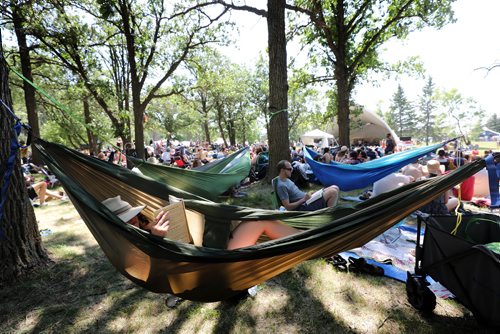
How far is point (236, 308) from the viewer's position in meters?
1.85

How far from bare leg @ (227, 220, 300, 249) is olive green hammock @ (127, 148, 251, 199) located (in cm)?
179

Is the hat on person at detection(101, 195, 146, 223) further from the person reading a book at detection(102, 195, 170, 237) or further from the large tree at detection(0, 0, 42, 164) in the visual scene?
the large tree at detection(0, 0, 42, 164)

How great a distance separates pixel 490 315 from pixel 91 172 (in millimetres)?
2821

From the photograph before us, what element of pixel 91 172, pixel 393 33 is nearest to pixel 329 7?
pixel 393 33

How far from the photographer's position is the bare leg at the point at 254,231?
6.63 ft

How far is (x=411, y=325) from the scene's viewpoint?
1.62m

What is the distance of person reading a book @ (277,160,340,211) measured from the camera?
3045mm

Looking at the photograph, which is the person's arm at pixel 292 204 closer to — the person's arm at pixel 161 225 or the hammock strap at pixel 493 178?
the person's arm at pixel 161 225

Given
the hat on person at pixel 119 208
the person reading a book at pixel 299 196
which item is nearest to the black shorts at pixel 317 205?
the person reading a book at pixel 299 196

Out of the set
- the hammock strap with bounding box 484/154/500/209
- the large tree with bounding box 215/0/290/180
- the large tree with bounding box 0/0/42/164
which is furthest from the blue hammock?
the large tree with bounding box 0/0/42/164

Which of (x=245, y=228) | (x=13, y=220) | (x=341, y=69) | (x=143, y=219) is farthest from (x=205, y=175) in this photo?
(x=341, y=69)

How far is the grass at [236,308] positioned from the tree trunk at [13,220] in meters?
0.13

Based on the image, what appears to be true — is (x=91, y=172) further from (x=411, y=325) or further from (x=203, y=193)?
(x=411, y=325)

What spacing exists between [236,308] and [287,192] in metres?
1.59
